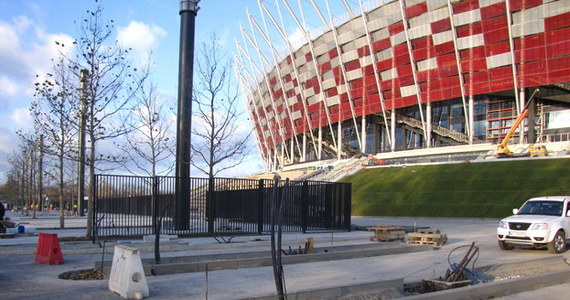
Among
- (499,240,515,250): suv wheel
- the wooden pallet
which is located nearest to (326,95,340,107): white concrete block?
the wooden pallet

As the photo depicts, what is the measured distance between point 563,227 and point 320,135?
63432mm

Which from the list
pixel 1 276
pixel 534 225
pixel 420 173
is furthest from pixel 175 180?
pixel 420 173

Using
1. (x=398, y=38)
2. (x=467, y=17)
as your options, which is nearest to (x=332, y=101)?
(x=398, y=38)

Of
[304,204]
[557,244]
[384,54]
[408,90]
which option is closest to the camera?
[557,244]

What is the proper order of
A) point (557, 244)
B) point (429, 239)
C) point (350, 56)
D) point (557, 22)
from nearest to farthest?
point (557, 244) → point (429, 239) → point (557, 22) → point (350, 56)

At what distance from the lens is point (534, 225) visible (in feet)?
47.6

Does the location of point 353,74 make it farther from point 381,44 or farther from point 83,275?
point 83,275

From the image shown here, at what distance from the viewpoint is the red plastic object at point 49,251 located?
12.0 metres

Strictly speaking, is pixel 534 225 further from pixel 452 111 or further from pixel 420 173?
pixel 452 111

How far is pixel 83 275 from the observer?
10359 millimetres

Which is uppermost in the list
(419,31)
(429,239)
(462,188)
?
(419,31)

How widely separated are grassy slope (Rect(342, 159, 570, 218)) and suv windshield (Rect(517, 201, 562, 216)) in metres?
18.7

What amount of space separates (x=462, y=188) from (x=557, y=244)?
26.9m

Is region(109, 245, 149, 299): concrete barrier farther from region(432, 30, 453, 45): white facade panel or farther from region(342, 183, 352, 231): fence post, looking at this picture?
region(432, 30, 453, 45): white facade panel
